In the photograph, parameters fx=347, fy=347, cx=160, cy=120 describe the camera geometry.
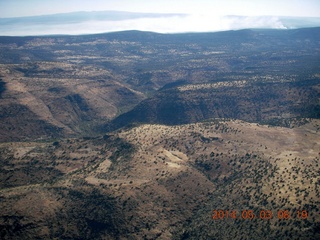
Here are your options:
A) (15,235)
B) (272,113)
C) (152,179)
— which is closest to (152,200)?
(152,179)

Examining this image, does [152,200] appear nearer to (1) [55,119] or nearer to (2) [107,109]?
(1) [55,119]
